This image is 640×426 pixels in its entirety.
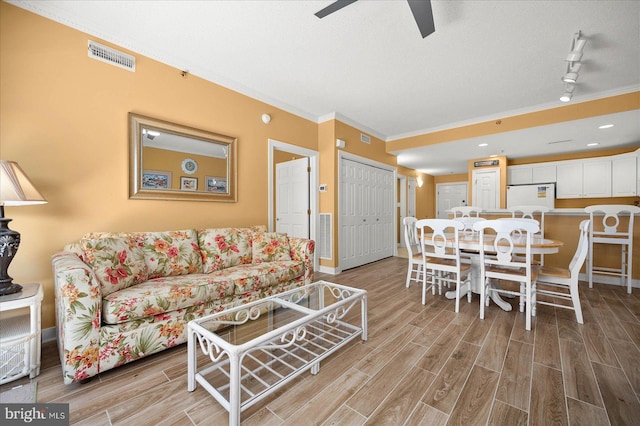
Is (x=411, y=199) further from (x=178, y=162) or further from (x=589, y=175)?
(x=178, y=162)

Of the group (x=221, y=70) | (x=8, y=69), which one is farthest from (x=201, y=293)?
(x=221, y=70)

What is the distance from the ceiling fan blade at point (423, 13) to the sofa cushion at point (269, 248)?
234 centimetres

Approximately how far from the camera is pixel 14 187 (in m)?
1.62

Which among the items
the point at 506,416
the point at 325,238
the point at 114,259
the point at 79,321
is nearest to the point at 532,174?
the point at 325,238

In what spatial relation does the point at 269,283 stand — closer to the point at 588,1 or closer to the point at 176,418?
the point at 176,418

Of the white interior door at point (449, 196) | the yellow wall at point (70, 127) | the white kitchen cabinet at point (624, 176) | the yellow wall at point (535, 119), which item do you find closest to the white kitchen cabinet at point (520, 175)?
the white kitchen cabinet at point (624, 176)

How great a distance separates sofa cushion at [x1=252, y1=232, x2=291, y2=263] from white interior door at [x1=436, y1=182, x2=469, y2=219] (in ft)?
24.9

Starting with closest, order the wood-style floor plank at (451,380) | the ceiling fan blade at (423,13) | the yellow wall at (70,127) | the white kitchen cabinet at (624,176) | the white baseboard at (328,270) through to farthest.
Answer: the wood-style floor plank at (451,380)
the ceiling fan blade at (423,13)
the yellow wall at (70,127)
the white baseboard at (328,270)
the white kitchen cabinet at (624,176)

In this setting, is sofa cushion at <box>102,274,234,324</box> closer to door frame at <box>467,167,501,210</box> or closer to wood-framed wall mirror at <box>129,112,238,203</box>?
wood-framed wall mirror at <box>129,112,238,203</box>

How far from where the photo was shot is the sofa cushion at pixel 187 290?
1655mm

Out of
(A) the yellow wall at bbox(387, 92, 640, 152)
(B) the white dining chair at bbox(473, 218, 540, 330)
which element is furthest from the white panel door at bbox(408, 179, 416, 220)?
(B) the white dining chair at bbox(473, 218, 540, 330)

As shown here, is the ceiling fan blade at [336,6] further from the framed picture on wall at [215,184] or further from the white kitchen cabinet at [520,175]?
the white kitchen cabinet at [520,175]

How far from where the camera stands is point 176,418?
4.21 ft

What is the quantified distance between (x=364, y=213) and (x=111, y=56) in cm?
407
